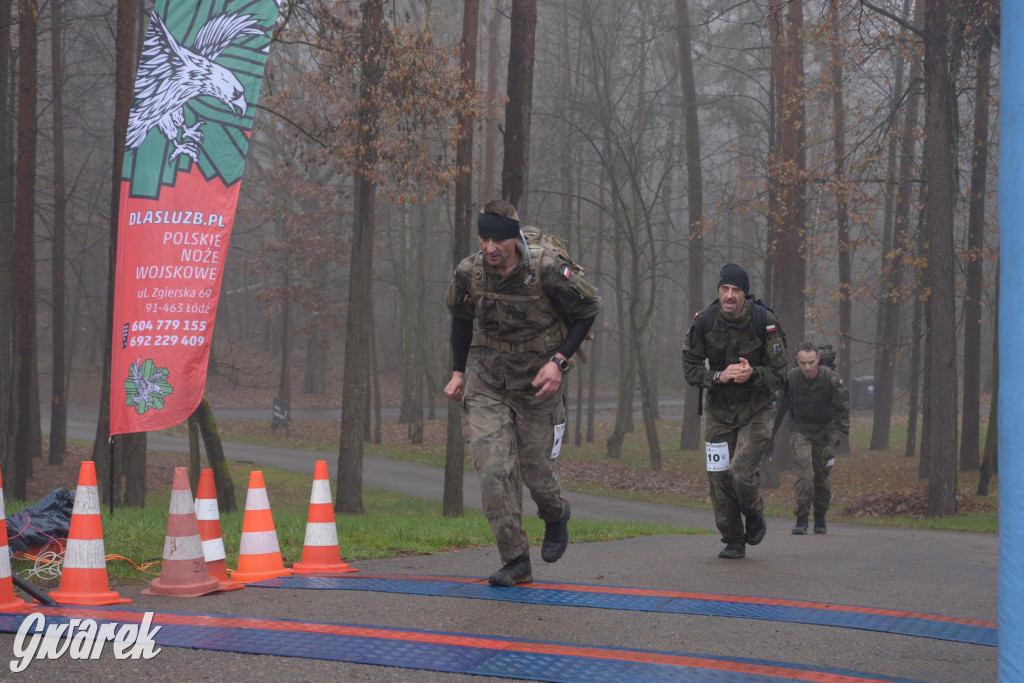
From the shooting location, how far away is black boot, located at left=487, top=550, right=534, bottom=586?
243 inches

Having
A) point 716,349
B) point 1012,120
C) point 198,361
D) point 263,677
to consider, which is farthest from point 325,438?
point 1012,120

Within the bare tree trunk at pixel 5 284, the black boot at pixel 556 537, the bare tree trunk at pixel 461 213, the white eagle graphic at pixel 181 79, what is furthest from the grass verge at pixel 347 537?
the bare tree trunk at pixel 5 284

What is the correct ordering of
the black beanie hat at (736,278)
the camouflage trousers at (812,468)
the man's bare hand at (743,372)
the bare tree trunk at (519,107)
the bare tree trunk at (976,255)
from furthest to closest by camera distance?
the bare tree trunk at (976,255)
the bare tree trunk at (519,107)
the camouflage trousers at (812,468)
the black beanie hat at (736,278)
the man's bare hand at (743,372)

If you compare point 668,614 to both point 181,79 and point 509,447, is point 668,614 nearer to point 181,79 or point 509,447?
point 509,447

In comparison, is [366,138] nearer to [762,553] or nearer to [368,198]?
[368,198]

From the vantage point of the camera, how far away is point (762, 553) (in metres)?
9.05

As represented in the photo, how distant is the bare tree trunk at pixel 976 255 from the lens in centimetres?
1825

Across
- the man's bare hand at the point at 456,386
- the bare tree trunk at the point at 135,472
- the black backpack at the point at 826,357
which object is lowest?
the bare tree trunk at the point at 135,472

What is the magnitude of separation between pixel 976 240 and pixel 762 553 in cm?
1282

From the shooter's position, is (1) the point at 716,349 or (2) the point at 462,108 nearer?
(1) the point at 716,349

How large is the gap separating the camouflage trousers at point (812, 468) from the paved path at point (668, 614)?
191 cm

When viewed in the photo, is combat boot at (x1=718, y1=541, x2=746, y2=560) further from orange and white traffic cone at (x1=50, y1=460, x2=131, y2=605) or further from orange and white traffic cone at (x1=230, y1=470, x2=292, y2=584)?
orange and white traffic cone at (x1=50, y1=460, x2=131, y2=605)

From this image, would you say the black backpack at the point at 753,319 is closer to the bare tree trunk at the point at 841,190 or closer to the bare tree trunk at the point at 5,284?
the bare tree trunk at the point at 841,190

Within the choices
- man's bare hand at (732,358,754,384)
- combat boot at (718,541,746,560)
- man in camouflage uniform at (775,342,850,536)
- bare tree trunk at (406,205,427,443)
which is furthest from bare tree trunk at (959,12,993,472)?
bare tree trunk at (406,205,427,443)
